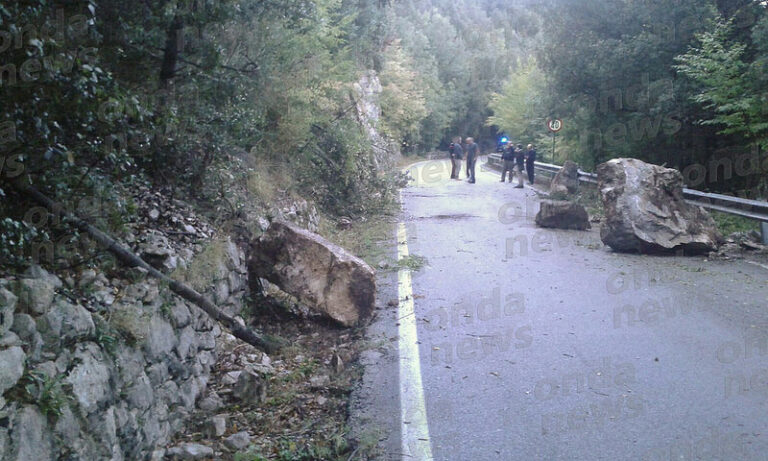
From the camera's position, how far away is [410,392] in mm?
5449

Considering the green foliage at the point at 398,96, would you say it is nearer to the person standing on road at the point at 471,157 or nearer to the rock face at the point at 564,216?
the person standing on road at the point at 471,157

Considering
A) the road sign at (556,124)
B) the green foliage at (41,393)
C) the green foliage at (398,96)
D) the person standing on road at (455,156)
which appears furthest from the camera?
the green foliage at (398,96)

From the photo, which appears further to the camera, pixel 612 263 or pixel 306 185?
pixel 306 185

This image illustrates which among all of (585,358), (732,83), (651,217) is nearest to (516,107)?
(732,83)

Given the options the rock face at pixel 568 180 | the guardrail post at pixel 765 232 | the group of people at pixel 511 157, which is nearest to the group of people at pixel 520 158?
the group of people at pixel 511 157

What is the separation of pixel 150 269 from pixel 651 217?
8792 mm

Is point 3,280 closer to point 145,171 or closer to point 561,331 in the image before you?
point 145,171

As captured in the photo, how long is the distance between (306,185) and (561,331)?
8089 millimetres

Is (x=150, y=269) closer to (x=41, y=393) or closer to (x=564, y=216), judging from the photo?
(x=41, y=393)

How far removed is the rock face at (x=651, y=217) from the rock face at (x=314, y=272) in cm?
576

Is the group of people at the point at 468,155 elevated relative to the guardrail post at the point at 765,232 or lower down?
elevated

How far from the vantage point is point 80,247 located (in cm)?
491

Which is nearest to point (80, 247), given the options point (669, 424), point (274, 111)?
point (669, 424)

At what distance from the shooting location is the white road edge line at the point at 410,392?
452 cm
